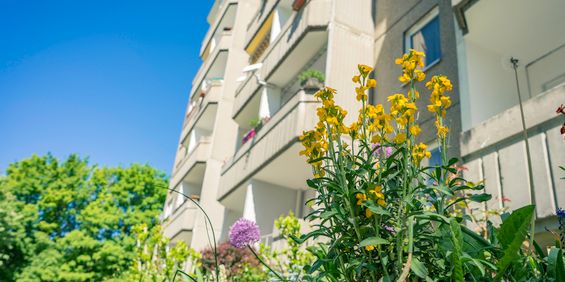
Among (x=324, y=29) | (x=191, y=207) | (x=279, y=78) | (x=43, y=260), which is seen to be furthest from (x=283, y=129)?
(x=43, y=260)

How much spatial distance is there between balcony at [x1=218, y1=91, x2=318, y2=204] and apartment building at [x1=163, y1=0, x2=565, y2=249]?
4cm

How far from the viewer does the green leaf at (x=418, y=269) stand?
165 centimetres

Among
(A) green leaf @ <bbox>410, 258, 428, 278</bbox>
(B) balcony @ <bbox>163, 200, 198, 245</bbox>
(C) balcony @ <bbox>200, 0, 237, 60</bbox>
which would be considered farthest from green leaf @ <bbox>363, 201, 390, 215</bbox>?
(C) balcony @ <bbox>200, 0, 237, 60</bbox>

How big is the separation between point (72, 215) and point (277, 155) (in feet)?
73.4

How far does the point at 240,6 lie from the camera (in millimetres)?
23906

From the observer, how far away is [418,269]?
167 cm

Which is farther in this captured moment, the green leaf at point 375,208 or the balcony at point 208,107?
the balcony at point 208,107

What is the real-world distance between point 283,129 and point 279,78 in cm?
406

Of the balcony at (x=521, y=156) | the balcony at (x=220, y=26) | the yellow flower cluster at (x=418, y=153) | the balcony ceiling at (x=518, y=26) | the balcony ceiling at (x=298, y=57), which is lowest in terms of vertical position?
the yellow flower cluster at (x=418, y=153)

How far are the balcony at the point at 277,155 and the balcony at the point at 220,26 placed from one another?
1157 centimetres

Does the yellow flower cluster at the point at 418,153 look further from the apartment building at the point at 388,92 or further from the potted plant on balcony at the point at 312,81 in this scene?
the potted plant on balcony at the point at 312,81

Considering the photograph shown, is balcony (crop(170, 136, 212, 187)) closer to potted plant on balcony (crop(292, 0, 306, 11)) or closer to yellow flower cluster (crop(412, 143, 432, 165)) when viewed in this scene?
potted plant on balcony (crop(292, 0, 306, 11))

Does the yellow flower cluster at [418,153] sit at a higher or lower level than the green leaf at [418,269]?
higher

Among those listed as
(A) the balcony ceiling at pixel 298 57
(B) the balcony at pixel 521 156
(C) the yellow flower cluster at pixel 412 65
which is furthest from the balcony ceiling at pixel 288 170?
(C) the yellow flower cluster at pixel 412 65
